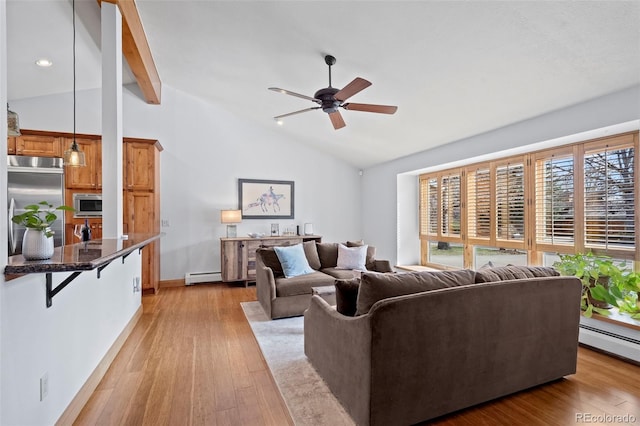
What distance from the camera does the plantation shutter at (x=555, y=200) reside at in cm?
351

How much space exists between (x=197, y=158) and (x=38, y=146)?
2206 mm

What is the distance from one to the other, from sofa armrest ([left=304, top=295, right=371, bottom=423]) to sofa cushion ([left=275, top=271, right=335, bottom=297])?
127 centimetres

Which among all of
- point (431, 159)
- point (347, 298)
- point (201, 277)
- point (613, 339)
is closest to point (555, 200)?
point (613, 339)

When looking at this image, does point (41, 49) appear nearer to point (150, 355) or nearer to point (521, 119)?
point (150, 355)

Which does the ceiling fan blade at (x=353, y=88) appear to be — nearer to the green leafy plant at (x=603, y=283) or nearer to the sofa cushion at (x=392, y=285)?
the sofa cushion at (x=392, y=285)

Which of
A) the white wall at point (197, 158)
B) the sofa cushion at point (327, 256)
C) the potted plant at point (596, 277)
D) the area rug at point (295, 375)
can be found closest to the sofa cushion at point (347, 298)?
the area rug at point (295, 375)

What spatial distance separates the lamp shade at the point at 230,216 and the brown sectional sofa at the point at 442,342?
375 centimetres

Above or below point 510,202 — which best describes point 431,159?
above

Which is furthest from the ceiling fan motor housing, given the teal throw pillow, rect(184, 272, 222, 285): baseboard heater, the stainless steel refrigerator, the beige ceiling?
rect(184, 272, 222, 285): baseboard heater

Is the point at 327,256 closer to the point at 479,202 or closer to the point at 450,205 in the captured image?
the point at 450,205

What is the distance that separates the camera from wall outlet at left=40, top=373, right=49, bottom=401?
1.61 meters

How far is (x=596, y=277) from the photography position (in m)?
2.96

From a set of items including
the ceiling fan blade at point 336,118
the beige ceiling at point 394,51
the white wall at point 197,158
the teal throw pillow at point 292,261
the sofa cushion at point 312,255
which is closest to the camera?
the beige ceiling at point 394,51

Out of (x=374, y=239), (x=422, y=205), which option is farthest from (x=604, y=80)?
(x=374, y=239)
